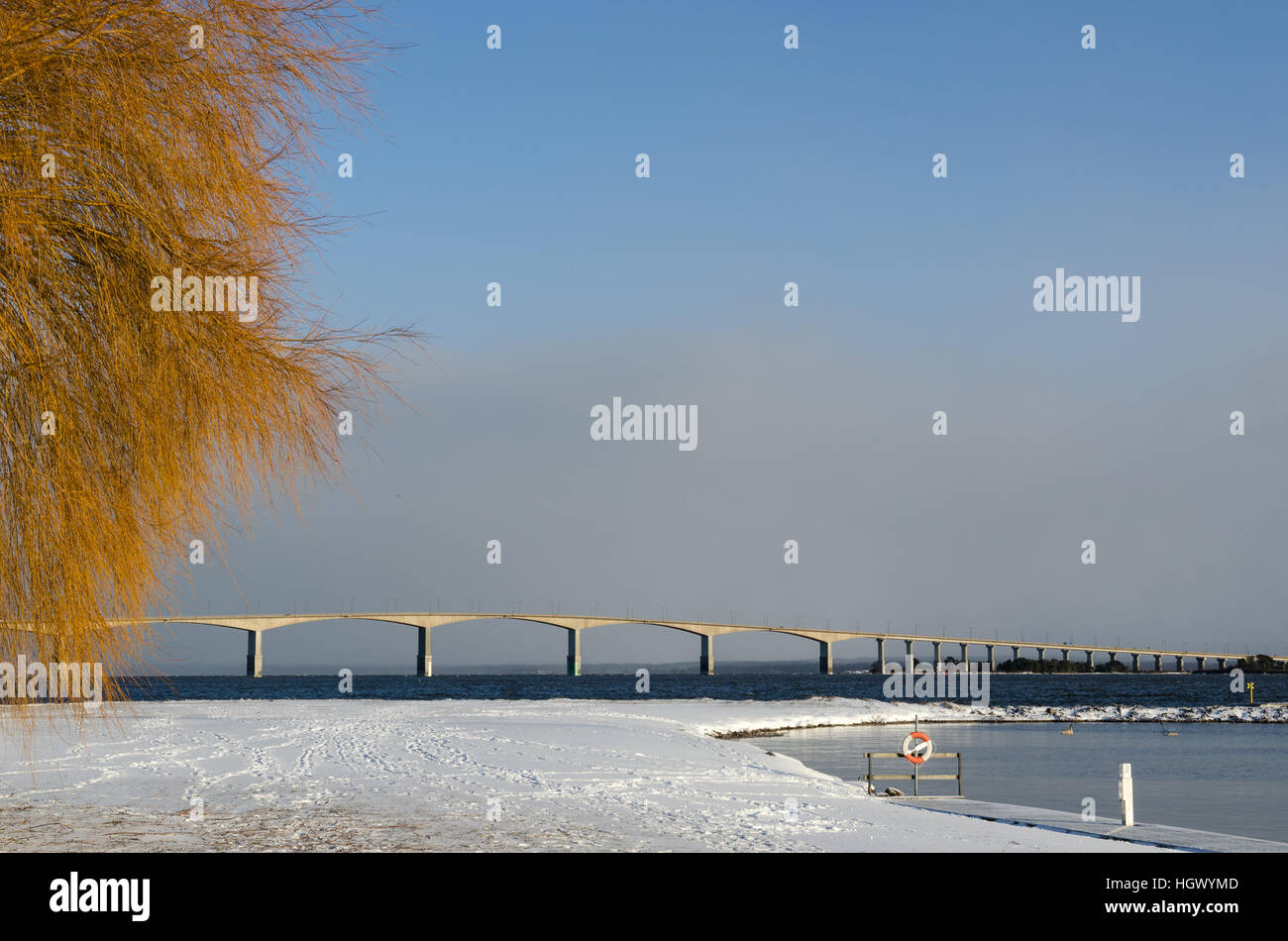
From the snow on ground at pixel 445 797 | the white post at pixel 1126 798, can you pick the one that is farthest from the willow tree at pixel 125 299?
the white post at pixel 1126 798

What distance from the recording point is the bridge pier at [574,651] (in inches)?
5027

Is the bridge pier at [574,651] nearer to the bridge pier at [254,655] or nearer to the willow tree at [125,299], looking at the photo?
the bridge pier at [254,655]

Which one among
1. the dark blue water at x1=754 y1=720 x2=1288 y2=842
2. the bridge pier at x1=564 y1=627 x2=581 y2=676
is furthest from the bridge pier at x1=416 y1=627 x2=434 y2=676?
the dark blue water at x1=754 y1=720 x2=1288 y2=842

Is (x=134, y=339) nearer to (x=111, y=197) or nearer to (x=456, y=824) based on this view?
(x=111, y=197)

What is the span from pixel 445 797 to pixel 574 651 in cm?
11443

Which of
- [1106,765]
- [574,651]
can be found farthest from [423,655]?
[1106,765]

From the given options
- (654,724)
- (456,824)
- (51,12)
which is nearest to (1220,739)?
(654,724)

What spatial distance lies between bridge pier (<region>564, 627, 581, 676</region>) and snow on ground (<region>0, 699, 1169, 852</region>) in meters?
97.6

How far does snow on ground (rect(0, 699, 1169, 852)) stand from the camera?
1220cm

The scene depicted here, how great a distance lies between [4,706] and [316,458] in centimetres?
280

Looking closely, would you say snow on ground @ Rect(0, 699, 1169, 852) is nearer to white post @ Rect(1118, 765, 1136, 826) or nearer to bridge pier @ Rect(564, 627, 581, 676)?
white post @ Rect(1118, 765, 1136, 826)

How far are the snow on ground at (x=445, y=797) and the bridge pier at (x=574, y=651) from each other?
97.6 m
